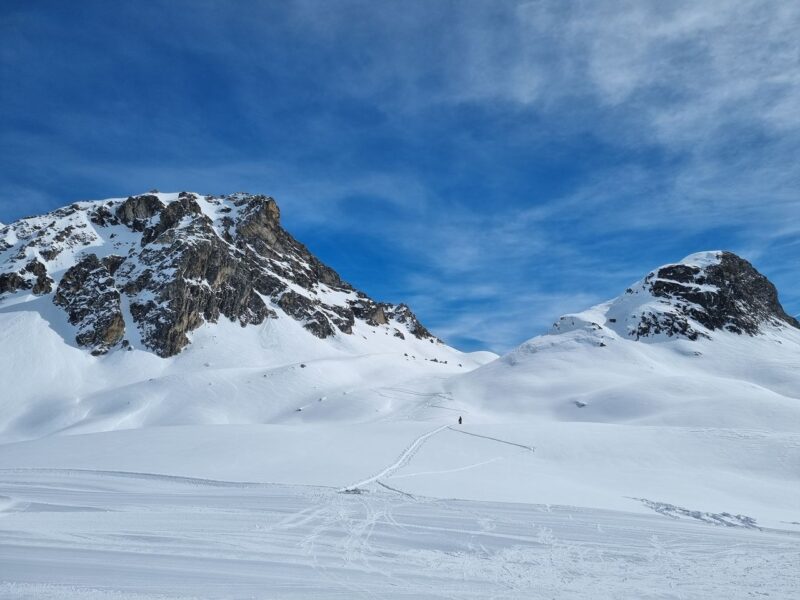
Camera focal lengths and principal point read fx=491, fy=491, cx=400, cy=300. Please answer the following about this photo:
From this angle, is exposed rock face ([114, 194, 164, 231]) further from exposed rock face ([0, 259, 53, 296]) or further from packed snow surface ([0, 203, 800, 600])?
packed snow surface ([0, 203, 800, 600])

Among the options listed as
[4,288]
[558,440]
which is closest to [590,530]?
[558,440]

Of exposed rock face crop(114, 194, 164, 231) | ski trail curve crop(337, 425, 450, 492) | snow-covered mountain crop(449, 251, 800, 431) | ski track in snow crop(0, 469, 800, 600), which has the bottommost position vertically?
ski track in snow crop(0, 469, 800, 600)

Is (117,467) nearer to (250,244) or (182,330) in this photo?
(182,330)

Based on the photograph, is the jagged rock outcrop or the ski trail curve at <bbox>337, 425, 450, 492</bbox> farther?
the jagged rock outcrop

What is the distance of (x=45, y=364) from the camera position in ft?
201

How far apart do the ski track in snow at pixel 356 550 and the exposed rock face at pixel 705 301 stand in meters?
70.3

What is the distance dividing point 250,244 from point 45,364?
45521mm

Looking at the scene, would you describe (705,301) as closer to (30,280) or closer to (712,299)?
(712,299)

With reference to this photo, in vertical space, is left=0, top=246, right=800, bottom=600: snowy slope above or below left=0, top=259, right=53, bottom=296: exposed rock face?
below

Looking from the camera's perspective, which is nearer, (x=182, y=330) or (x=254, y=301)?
(x=182, y=330)

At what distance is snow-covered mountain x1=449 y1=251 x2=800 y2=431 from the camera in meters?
40.0

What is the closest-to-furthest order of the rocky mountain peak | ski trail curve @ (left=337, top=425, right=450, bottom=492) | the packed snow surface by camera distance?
the packed snow surface → ski trail curve @ (left=337, top=425, right=450, bottom=492) → the rocky mountain peak

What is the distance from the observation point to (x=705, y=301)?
8138cm

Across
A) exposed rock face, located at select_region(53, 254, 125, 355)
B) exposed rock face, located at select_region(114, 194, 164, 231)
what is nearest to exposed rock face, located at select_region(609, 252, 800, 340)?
exposed rock face, located at select_region(53, 254, 125, 355)
